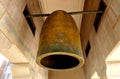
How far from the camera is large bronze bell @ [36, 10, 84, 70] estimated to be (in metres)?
1.10

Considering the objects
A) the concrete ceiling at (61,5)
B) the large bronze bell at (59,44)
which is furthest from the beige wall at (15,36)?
the concrete ceiling at (61,5)

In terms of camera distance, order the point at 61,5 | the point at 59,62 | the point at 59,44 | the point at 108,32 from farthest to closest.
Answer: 1. the point at 61,5
2. the point at 108,32
3. the point at 59,62
4. the point at 59,44

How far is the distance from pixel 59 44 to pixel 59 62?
29 centimetres

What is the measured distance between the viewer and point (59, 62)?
1362mm

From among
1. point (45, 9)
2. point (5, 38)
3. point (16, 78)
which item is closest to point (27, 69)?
point (16, 78)

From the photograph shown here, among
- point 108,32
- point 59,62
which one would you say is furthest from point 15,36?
point 108,32

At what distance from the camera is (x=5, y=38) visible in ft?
4.04

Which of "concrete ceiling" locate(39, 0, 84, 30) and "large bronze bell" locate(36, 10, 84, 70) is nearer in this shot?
"large bronze bell" locate(36, 10, 84, 70)

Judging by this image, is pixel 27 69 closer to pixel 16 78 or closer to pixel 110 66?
pixel 16 78

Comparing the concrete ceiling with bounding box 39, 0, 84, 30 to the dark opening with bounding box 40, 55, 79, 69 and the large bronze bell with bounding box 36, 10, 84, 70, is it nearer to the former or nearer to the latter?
the large bronze bell with bounding box 36, 10, 84, 70

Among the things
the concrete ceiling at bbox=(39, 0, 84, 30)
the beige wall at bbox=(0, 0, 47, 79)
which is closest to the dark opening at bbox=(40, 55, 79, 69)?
the beige wall at bbox=(0, 0, 47, 79)

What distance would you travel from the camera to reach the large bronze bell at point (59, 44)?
110 cm

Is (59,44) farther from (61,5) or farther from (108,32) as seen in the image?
(61,5)

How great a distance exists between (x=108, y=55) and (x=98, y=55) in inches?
14.0
